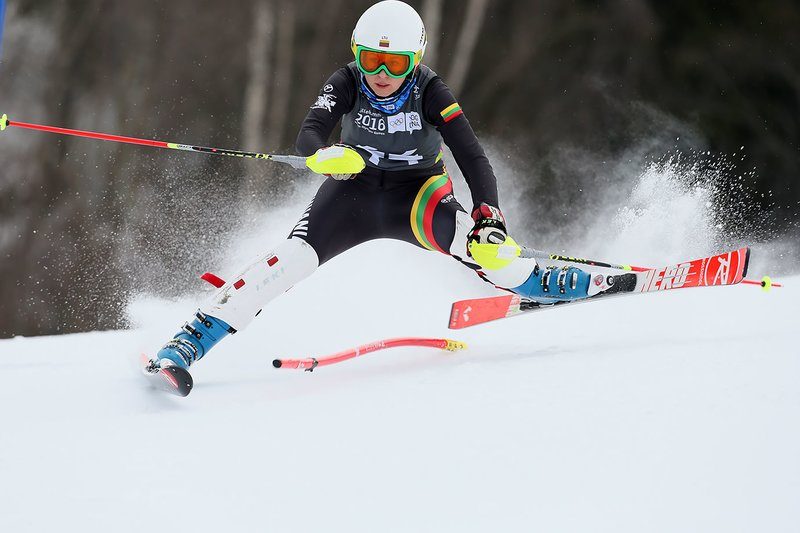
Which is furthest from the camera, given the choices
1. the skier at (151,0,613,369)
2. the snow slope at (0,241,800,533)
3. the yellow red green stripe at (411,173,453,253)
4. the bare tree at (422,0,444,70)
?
the bare tree at (422,0,444,70)

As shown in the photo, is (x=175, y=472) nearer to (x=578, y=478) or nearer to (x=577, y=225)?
(x=578, y=478)

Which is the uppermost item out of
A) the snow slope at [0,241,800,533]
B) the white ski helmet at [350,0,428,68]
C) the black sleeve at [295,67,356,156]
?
the white ski helmet at [350,0,428,68]

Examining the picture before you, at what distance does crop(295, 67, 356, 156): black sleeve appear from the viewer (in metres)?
2.84

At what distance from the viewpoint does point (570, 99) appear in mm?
8203

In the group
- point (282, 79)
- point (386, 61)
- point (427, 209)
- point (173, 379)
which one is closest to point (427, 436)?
point (173, 379)

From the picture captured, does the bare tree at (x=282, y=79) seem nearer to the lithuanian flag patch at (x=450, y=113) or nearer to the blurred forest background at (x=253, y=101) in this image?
the blurred forest background at (x=253, y=101)

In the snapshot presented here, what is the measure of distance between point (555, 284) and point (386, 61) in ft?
3.31

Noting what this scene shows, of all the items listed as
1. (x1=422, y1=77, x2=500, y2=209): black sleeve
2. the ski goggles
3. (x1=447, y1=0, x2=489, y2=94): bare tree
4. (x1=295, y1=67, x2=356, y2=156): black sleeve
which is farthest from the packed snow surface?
(x1=447, y1=0, x2=489, y2=94): bare tree

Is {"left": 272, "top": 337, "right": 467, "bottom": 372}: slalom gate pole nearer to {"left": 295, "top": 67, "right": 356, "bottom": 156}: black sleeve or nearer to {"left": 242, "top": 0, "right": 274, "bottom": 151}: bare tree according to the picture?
{"left": 295, "top": 67, "right": 356, "bottom": 156}: black sleeve

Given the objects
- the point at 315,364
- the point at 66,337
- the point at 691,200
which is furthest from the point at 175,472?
the point at 691,200

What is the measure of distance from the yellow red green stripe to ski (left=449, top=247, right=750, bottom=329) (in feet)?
0.91

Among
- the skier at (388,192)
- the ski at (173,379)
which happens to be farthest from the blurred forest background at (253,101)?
the ski at (173,379)

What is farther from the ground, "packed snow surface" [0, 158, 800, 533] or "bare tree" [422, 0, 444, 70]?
"bare tree" [422, 0, 444, 70]

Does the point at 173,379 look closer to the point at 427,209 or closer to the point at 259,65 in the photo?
the point at 427,209
